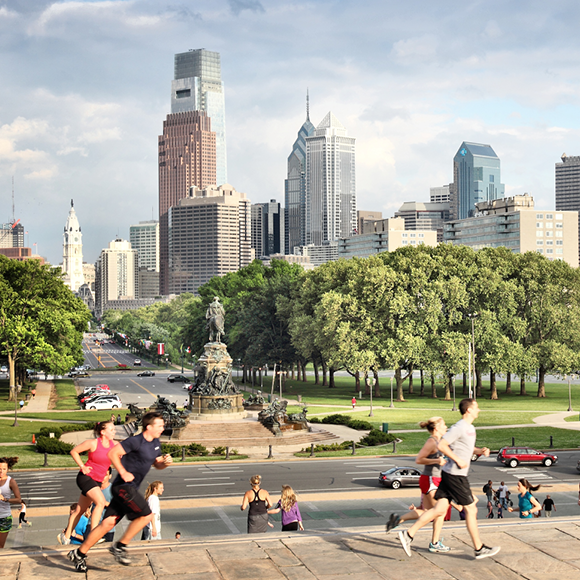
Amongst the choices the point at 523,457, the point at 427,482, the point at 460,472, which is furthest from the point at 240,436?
the point at 460,472

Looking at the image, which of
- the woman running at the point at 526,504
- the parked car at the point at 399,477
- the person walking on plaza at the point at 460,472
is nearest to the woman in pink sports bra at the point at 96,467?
the person walking on plaza at the point at 460,472

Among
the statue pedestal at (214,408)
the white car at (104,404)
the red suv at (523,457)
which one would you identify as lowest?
the white car at (104,404)

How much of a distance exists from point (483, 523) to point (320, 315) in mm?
64206

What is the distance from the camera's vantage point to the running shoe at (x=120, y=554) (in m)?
12.4

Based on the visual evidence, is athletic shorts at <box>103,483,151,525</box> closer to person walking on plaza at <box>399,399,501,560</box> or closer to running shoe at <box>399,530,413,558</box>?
running shoe at <box>399,530,413,558</box>

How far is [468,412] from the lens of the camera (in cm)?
1246

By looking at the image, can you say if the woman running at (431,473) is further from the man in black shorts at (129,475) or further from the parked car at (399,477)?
the parked car at (399,477)

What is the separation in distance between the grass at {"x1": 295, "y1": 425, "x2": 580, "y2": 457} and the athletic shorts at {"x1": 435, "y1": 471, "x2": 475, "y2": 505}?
3181 centimetres

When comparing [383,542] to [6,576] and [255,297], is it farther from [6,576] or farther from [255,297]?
[255,297]

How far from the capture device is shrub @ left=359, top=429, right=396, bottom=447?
47625 mm

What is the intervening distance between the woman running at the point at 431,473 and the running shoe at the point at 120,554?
15.2ft

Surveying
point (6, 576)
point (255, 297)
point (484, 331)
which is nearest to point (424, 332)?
point (484, 331)

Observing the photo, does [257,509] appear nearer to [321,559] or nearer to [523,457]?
[321,559]

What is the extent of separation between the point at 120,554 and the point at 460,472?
5.89m
